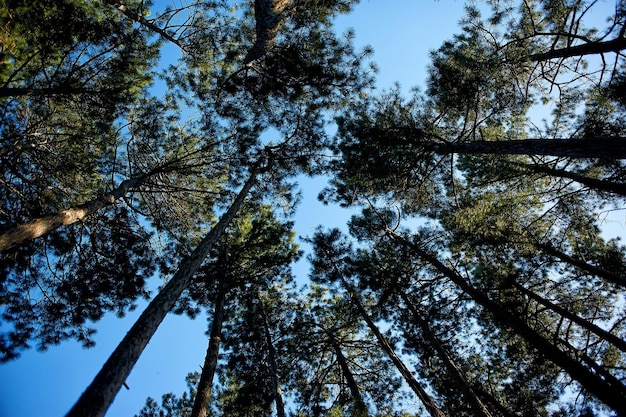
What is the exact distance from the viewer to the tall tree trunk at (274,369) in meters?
8.45

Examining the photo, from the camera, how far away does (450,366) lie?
25.7 ft

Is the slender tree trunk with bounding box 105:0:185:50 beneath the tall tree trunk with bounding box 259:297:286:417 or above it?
above

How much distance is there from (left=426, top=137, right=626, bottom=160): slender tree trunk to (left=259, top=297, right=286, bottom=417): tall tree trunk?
8.50m

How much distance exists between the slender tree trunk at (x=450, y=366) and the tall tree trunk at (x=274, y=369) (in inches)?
187

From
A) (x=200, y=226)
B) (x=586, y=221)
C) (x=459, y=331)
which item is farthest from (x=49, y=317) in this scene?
(x=586, y=221)

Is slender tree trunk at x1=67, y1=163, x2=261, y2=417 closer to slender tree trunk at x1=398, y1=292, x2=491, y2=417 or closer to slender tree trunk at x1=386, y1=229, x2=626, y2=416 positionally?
slender tree trunk at x1=398, y1=292, x2=491, y2=417

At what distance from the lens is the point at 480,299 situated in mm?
7711

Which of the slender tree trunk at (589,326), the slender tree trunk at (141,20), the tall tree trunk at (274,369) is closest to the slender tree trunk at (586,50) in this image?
the slender tree trunk at (589,326)

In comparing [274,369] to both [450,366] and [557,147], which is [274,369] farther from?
[557,147]

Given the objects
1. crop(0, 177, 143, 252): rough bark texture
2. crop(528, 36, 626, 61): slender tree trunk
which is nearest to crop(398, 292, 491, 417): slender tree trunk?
crop(528, 36, 626, 61): slender tree trunk

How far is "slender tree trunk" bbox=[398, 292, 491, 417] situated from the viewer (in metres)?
6.80

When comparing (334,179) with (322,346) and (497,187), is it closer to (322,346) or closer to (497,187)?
(497,187)

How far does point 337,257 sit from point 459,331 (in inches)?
195

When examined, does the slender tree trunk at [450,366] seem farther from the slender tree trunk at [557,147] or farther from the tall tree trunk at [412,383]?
the slender tree trunk at [557,147]
